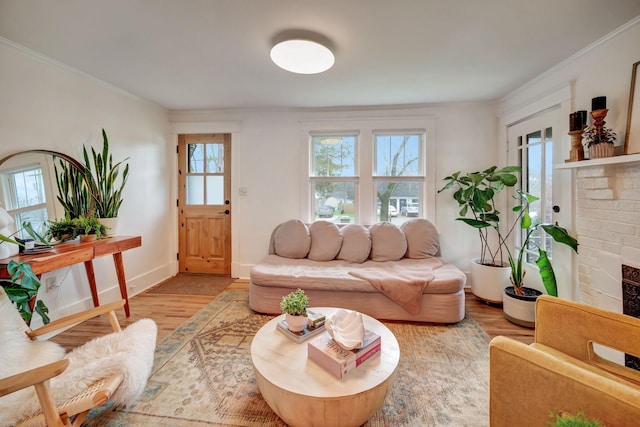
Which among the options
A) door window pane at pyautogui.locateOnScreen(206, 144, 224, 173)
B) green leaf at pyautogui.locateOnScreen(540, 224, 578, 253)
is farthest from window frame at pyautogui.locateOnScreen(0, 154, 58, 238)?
green leaf at pyautogui.locateOnScreen(540, 224, 578, 253)

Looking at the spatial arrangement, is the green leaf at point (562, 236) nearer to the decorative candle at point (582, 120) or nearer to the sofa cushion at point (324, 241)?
the decorative candle at point (582, 120)

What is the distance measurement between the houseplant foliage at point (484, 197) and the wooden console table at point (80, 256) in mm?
3424

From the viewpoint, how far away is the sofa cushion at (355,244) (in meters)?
3.11

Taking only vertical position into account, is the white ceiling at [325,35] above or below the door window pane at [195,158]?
above

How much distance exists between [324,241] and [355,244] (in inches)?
14.8

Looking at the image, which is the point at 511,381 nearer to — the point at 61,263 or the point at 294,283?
the point at 294,283

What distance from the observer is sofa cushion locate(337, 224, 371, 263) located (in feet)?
10.2

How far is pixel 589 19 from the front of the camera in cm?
177

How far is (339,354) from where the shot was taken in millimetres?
1340

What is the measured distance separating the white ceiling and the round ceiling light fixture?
4.1 inches

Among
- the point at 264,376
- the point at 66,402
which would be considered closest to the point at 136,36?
the point at 66,402

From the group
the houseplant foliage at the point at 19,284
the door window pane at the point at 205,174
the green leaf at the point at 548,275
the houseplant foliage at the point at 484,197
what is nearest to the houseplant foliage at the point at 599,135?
the houseplant foliage at the point at 484,197

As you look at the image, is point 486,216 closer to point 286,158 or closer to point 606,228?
point 606,228

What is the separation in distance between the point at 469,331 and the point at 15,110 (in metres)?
4.18
